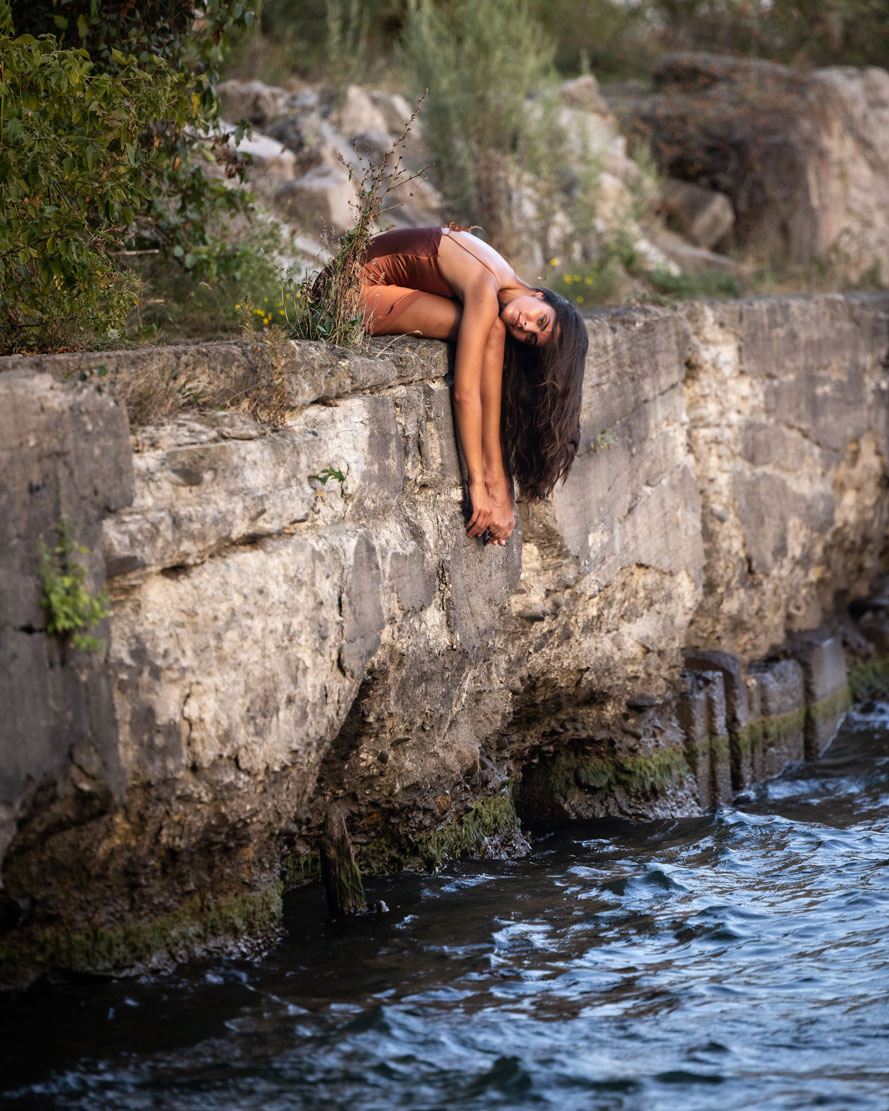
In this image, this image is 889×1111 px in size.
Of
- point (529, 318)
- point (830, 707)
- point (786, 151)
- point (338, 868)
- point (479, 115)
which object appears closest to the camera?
point (338, 868)

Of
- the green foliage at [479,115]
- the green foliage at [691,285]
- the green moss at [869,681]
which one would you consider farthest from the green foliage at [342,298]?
the green moss at [869,681]

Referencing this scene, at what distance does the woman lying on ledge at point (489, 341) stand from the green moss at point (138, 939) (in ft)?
5.23

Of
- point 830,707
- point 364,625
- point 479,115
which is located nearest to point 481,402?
point 364,625

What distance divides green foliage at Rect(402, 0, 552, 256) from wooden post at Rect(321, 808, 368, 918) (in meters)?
5.44

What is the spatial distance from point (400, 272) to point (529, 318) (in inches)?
21.8

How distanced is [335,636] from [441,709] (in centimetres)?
83

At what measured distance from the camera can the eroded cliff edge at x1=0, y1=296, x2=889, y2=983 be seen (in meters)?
3.20

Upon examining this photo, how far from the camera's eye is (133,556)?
3295 mm

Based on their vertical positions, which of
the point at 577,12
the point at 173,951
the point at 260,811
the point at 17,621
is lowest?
the point at 173,951

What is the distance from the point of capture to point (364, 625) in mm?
4066

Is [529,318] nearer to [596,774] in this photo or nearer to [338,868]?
[338,868]

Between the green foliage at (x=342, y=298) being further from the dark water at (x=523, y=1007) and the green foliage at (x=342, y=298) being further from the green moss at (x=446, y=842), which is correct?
the dark water at (x=523, y=1007)

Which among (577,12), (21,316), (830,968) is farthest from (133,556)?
(577,12)

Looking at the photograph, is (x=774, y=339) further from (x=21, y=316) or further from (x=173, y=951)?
(x=173, y=951)
